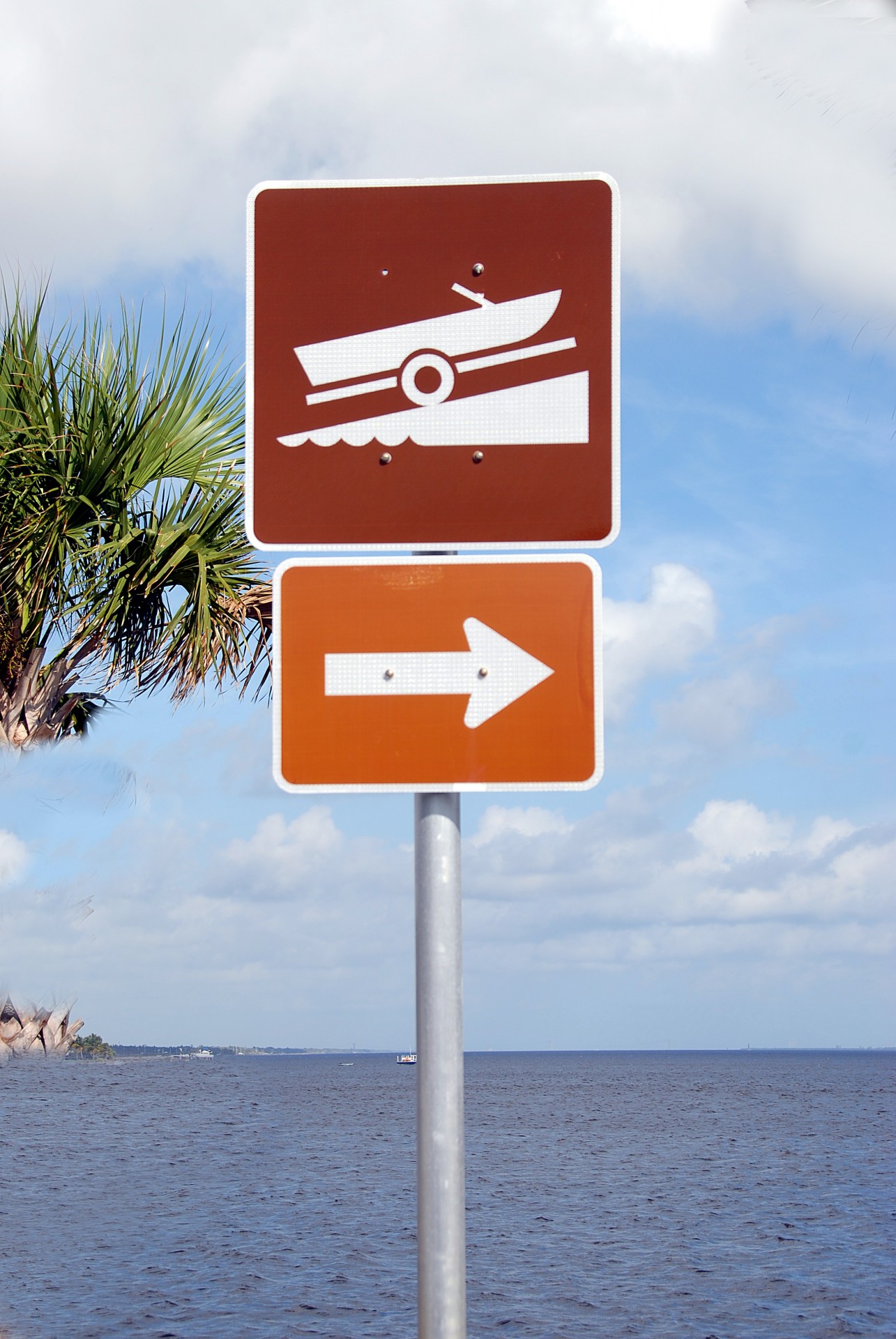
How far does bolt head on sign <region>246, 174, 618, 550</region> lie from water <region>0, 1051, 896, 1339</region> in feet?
13.1

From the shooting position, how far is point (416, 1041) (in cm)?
183

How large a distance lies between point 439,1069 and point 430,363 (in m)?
1.12

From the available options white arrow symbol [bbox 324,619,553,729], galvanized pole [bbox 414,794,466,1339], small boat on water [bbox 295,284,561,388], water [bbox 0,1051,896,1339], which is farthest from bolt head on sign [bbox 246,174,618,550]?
water [bbox 0,1051,896,1339]

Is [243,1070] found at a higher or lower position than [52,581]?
lower

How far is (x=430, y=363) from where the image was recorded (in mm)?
2029

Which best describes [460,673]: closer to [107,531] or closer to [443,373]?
[443,373]

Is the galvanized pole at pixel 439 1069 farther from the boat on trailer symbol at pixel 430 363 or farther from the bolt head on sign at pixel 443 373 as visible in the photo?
the boat on trailer symbol at pixel 430 363

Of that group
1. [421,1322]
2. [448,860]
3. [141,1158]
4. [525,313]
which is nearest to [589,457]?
[525,313]

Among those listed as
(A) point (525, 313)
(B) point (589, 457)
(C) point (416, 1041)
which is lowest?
(C) point (416, 1041)

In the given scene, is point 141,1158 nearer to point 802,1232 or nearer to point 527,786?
point 802,1232

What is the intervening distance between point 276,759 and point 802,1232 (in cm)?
4027

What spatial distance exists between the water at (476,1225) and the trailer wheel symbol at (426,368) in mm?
4112

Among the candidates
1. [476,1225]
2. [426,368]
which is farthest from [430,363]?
[476,1225]

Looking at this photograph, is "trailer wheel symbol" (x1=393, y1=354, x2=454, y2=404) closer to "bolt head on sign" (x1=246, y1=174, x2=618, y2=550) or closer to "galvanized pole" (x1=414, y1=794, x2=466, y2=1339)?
"bolt head on sign" (x1=246, y1=174, x2=618, y2=550)
